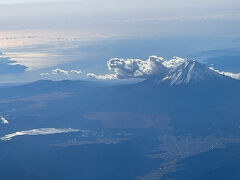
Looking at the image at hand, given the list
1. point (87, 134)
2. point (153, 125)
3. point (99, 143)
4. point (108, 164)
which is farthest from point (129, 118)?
point (108, 164)

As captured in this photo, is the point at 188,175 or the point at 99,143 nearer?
the point at 188,175

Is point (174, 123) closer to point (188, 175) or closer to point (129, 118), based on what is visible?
point (129, 118)

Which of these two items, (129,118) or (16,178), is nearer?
(16,178)

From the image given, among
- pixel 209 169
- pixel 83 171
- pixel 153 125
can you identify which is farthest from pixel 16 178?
pixel 153 125

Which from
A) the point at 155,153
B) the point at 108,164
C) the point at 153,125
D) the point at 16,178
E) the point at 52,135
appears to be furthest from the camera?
the point at 153,125

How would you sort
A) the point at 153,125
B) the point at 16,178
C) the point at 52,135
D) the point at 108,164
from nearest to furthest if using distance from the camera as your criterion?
the point at 16,178 → the point at 108,164 → the point at 52,135 → the point at 153,125

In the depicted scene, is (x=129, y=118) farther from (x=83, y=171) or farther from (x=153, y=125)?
(x=83, y=171)

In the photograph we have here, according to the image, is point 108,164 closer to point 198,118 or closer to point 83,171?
point 83,171

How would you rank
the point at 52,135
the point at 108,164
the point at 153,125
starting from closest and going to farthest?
the point at 108,164, the point at 52,135, the point at 153,125
